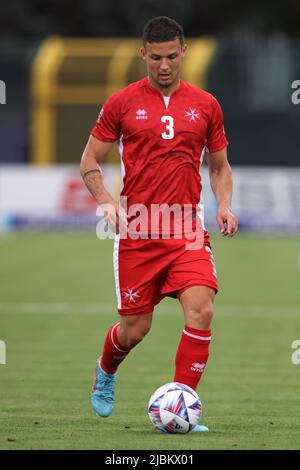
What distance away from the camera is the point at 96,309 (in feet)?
54.5

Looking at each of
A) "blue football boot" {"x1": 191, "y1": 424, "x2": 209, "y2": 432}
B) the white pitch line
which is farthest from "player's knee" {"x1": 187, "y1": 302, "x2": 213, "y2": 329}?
the white pitch line

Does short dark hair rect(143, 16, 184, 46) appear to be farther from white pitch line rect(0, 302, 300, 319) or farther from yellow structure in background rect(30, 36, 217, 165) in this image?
yellow structure in background rect(30, 36, 217, 165)

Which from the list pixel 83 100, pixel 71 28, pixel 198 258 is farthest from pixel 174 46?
pixel 71 28

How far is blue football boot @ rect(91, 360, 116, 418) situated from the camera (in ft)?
29.1

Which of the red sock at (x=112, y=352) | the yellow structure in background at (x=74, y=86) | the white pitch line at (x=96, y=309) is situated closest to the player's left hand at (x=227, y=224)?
the red sock at (x=112, y=352)

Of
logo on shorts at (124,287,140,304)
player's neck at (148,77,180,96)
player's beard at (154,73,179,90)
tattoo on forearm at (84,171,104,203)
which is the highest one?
player's beard at (154,73,179,90)

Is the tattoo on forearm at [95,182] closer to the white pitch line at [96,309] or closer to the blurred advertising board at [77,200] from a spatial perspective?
the white pitch line at [96,309]

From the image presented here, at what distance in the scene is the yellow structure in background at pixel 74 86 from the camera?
3538cm

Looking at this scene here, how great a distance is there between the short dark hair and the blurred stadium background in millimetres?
2441

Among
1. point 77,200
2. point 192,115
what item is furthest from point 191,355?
point 77,200

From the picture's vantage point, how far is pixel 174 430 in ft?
26.7

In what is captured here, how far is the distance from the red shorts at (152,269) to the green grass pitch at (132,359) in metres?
0.81

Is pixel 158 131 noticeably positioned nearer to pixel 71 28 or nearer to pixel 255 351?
pixel 255 351

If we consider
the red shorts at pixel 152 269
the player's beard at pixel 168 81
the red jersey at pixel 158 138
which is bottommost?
the red shorts at pixel 152 269
